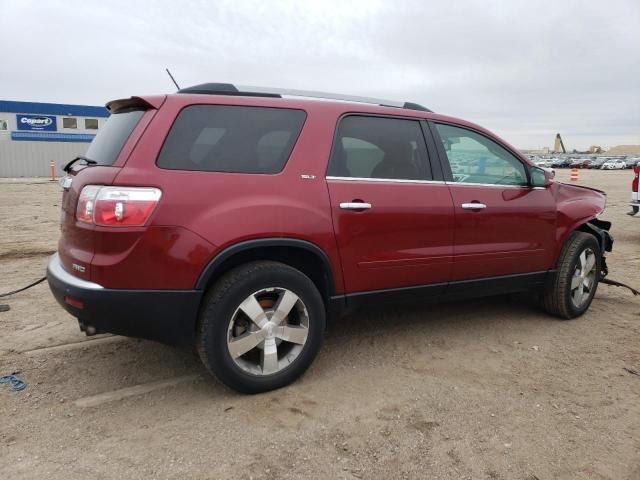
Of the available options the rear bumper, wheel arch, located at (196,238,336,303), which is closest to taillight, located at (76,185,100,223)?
the rear bumper

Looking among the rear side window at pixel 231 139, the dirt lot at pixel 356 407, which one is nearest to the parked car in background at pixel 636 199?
the dirt lot at pixel 356 407

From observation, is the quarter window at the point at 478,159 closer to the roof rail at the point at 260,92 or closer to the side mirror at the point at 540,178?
the side mirror at the point at 540,178

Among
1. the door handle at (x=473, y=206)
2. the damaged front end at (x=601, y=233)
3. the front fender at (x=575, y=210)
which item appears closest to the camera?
the door handle at (x=473, y=206)

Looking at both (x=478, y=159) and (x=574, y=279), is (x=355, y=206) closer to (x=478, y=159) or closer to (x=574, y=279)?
(x=478, y=159)

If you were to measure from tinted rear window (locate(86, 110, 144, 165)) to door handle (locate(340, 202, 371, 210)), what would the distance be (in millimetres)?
1315

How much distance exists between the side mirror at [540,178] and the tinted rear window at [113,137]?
311 centimetres

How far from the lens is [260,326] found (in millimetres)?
3012

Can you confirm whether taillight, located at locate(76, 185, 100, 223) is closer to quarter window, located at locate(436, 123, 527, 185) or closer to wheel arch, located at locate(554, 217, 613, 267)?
quarter window, located at locate(436, 123, 527, 185)

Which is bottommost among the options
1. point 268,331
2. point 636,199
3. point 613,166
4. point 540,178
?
point 613,166

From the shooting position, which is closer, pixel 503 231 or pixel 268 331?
pixel 268 331

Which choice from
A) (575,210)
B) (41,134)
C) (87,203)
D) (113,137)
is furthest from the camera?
(41,134)

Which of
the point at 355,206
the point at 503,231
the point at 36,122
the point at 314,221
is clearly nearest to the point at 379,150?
the point at 355,206

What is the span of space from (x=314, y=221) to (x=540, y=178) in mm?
2277

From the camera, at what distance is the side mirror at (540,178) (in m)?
4.29
